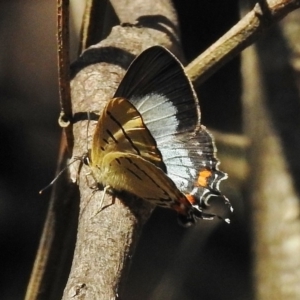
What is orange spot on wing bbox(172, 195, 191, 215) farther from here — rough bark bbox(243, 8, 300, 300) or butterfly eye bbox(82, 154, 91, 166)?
rough bark bbox(243, 8, 300, 300)

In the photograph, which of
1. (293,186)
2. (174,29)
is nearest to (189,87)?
(174,29)

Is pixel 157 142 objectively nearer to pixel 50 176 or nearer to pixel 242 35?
pixel 242 35

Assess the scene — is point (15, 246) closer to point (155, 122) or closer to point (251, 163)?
point (251, 163)

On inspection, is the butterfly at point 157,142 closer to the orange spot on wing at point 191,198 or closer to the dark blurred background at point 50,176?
the orange spot on wing at point 191,198

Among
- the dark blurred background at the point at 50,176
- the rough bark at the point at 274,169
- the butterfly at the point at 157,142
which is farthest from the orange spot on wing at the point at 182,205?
the dark blurred background at the point at 50,176

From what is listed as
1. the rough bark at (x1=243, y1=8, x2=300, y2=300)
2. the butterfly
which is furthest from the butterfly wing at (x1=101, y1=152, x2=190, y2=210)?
the rough bark at (x1=243, y1=8, x2=300, y2=300)

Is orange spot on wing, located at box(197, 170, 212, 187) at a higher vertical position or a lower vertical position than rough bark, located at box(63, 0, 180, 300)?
lower

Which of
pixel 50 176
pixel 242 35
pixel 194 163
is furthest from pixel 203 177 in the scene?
pixel 50 176
